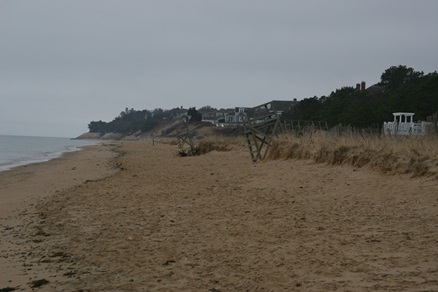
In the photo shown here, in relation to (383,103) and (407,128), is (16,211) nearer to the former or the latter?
(407,128)

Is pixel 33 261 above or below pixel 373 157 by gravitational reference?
below

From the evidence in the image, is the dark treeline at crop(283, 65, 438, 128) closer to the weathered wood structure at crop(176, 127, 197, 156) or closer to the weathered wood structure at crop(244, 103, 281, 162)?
the weathered wood structure at crop(244, 103, 281, 162)

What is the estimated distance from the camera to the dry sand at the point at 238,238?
4.14m

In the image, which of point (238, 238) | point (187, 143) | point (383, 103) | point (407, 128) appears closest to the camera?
point (238, 238)

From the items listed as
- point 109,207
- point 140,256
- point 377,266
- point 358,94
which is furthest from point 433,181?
point 358,94

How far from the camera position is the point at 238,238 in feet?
18.9

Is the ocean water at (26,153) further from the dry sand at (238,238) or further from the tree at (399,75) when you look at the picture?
the tree at (399,75)

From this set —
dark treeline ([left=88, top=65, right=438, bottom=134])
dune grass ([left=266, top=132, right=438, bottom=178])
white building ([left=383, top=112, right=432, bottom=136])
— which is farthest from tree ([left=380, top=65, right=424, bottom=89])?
dune grass ([left=266, top=132, right=438, bottom=178])

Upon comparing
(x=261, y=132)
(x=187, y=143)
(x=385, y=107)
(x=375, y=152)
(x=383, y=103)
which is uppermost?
(x=383, y=103)

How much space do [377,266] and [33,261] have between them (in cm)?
434

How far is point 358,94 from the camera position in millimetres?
53906

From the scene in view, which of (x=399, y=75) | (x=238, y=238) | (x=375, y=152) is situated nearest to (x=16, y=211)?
(x=238, y=238)

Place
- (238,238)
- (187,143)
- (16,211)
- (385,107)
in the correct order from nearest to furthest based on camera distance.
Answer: (238,238) < (16,211) < (187,143) < (385,107)

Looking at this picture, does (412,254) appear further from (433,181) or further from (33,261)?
(33,261)
